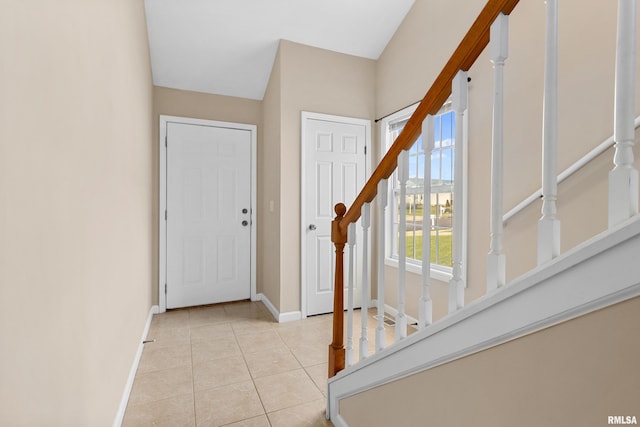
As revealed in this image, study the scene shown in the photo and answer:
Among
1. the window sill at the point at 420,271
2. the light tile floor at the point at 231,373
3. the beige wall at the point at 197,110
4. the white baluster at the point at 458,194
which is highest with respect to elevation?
the beige wall at the point at 197,110

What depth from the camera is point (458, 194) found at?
2.86ft

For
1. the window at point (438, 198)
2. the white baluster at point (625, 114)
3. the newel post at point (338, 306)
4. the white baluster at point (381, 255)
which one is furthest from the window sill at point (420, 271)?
the white baluster at point (625, 114)

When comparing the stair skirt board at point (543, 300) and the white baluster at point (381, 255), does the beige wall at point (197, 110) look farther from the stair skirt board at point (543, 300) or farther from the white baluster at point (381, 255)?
A: the stair skirt board at point (543, 300)

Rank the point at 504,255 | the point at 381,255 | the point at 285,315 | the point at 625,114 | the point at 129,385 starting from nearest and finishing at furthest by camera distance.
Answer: the point at 625,114 → the point at 504,255 → the point at 381,255 → the point at 129,385 → the point at 285,315

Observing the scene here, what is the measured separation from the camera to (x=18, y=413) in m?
0.67

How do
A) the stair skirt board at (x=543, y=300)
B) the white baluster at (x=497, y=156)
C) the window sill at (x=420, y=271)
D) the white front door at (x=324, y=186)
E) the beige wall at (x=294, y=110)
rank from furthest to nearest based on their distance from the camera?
1. the white front door at (x=324, y=186)
2. the beige wall at (x=294, y=110)
3. the window sill at (x=420, y=271)
4. the white baluster at (x=497, y=156)
5. the stair skirt board at (x=543, y=300)

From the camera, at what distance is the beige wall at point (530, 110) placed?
1616mm

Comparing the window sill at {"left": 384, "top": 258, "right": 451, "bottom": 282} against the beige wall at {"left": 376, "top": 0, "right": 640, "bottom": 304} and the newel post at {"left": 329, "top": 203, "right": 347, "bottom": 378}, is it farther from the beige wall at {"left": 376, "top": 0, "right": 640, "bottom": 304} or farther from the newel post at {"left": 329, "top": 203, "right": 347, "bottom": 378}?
the newel post at {"left": 329, "top": 203, "right": 347, "bottom": 378}

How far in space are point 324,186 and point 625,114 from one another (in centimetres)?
269

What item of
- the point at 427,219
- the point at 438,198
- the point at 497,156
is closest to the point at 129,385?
the point at 427,219

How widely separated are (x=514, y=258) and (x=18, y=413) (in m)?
2.34

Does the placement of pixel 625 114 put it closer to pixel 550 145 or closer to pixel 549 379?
pixel 550 145

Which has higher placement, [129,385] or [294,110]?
[294,110]

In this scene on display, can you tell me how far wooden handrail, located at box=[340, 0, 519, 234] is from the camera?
0.76 meters
